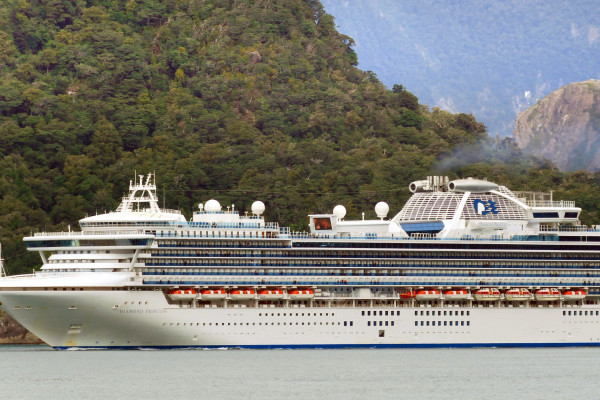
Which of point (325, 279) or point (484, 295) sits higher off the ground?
point (325, 279)

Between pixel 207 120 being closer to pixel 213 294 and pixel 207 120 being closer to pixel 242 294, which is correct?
pixel 242 294

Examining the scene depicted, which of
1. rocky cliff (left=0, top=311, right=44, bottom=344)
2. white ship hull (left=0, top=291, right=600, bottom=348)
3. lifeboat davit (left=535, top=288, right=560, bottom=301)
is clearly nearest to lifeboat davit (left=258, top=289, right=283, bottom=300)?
white ship hull (left=0, top=291, right=600, bottom=348)

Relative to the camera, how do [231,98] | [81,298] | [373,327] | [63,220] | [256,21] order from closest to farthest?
[81,298] → [373,327] → [63,220] → [231,98] → [256,21]

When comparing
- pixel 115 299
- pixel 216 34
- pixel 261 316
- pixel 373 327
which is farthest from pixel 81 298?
pixel 216 34

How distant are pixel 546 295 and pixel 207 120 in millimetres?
52841

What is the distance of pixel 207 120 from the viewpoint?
387 ft

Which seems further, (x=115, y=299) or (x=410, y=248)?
(x=410, y=248)

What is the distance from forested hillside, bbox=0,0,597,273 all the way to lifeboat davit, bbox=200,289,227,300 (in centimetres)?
2399

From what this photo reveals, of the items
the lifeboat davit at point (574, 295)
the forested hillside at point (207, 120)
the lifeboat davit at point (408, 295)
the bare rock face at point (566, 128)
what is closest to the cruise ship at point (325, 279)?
the lifeboat davit at point (408, 295)

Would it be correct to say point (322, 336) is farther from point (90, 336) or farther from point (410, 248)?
point (90, 336)

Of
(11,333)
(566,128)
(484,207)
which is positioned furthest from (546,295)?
(566,128)

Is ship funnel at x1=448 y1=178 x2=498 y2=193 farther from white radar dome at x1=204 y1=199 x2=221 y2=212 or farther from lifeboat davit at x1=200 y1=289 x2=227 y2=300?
lifeboat davit at x1=200 y1=289 x2=227 y2=300

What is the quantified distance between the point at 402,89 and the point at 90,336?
77.1 m

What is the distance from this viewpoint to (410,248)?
226 ft
